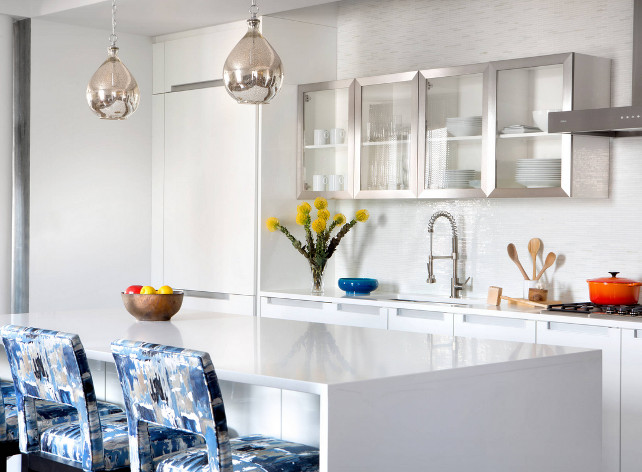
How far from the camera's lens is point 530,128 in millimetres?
4531

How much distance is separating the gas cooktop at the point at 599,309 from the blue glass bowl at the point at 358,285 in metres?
1.27

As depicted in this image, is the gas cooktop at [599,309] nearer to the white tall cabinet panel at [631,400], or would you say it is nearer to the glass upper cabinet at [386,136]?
the white tall cabinet panel at [631,400]

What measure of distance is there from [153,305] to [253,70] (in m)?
1.08

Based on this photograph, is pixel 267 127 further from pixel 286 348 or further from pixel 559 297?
pixel 286 348

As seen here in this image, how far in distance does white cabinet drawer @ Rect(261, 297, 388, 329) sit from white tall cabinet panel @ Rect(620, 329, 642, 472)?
139cm

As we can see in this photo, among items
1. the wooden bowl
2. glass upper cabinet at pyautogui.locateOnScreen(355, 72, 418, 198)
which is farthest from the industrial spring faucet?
the wooden bowl

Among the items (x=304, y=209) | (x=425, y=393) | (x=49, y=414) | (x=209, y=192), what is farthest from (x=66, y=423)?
(x=209, y=192)

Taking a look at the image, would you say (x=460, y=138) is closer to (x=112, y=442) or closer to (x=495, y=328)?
(x=495, y=328)

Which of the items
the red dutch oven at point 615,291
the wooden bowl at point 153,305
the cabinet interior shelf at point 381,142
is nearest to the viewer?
the wooden bowl at point 153,305

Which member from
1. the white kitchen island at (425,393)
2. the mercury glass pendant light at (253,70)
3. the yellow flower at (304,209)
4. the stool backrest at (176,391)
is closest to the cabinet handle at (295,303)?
the yellow flower at (304,209)

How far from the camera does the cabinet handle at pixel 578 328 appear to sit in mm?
3982

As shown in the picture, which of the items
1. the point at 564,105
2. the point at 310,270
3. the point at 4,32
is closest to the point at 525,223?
the point at 564,105

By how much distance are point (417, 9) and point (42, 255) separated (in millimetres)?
2804

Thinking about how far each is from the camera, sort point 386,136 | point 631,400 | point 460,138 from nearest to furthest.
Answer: point 631,400
point 460,138
point 386,136
